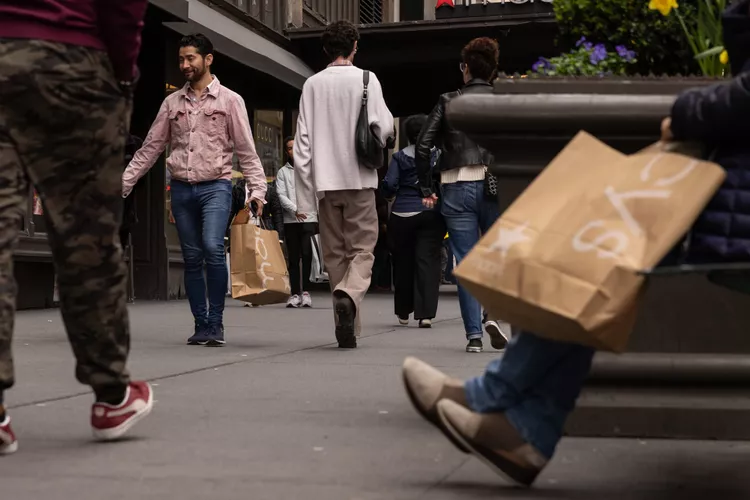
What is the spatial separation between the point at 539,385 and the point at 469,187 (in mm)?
5157

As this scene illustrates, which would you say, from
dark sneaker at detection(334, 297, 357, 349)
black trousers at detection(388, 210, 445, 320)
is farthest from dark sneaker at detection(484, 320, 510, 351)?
black trousers at detection(388, 210, 445, 320)

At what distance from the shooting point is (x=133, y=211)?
13.6m

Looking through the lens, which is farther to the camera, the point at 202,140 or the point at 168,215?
the point at 168,215

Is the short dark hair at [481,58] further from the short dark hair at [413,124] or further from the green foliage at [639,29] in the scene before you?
the green foliage at [639,29]

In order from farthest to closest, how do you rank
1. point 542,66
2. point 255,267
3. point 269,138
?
point 269,138
point 255,267
point 542,66

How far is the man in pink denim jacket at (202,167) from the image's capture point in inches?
334

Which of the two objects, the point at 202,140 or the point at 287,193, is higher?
the point at 202,140

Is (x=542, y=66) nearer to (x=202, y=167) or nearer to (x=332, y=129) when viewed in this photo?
(x=332, y=129)

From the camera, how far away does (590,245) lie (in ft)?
9.78

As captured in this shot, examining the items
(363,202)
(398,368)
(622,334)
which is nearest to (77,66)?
(622,334)

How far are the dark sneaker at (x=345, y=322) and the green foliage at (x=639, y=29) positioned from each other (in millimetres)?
3145

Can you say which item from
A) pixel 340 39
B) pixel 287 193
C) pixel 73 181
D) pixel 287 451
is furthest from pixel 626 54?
pixel 287 193

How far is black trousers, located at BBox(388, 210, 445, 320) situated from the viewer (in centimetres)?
1109

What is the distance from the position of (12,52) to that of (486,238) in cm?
171
